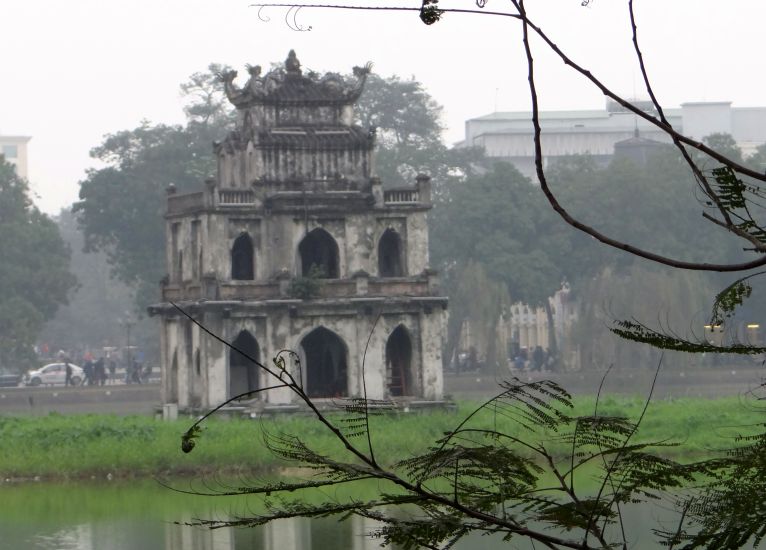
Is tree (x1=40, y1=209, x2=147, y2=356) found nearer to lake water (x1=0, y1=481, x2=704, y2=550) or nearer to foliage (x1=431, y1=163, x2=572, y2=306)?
foliage (x1=431, y1=163, x2=572, y2=306)

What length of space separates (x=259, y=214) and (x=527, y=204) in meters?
23.0

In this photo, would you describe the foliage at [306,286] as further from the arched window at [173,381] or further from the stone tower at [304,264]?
the arched window at [173,381]

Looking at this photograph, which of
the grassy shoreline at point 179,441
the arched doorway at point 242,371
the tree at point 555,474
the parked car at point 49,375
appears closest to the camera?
the tree at point 555,474

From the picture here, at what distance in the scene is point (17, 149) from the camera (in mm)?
126312

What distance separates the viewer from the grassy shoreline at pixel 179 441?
29688mm

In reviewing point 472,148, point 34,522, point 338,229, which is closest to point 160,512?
point 34,522

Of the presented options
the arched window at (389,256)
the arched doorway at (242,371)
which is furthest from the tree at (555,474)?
the arched window at (389,256)

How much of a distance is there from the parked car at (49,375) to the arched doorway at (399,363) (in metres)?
24.3

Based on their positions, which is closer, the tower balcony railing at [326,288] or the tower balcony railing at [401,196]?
the tower balcony railing at [326,288]

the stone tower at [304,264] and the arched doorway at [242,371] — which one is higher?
the stone tower at [304,264]

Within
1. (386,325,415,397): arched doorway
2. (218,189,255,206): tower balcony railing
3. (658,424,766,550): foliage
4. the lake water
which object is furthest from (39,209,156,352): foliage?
(658,424,766,550): foliage

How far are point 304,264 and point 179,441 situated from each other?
897 centimetres

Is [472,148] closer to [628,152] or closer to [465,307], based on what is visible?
[628,152]

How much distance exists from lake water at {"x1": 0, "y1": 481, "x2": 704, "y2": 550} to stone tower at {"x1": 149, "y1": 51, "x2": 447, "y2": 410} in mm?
7149
